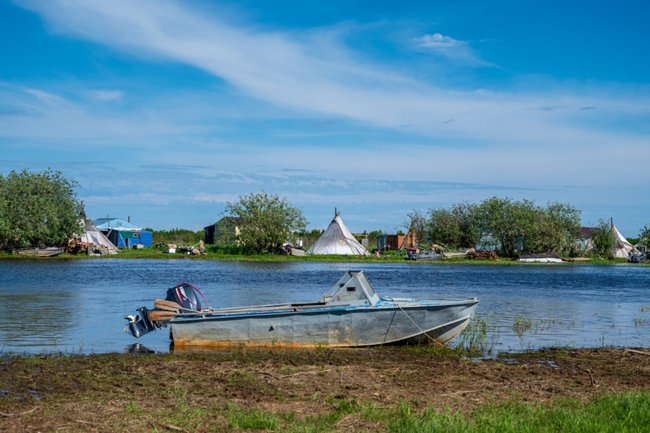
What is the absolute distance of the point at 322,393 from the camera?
12328 mm

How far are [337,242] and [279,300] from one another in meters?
52.7

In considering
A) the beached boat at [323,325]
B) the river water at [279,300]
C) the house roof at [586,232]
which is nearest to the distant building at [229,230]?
the river water at [279,300]

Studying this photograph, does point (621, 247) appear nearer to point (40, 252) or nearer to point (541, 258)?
point (541, 258)

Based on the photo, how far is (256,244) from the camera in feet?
279

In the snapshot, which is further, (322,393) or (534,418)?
(322,393)

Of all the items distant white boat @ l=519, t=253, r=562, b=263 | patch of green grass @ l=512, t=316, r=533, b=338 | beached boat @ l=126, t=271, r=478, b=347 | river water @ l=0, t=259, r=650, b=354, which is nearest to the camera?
beached boat @ l=126, t=271, r=478, b=347

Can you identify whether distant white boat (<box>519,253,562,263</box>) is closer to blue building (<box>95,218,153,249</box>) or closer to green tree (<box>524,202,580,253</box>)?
green tree (<box>524,202,580,253</box>)

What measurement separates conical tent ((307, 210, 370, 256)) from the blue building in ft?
83.1

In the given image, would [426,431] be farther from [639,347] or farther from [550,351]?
[639,347]

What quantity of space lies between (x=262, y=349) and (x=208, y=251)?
7142cm

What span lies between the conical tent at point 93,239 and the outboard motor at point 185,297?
61.7 metres

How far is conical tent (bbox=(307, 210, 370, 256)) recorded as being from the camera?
3356 inches

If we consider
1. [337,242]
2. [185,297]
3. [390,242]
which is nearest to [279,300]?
[185,297]

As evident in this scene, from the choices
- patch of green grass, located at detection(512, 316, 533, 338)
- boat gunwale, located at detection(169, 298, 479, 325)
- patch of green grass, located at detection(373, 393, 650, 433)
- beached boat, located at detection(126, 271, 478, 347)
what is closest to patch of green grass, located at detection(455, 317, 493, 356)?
beached boat, located at detection(126, 271, 478, 347)
